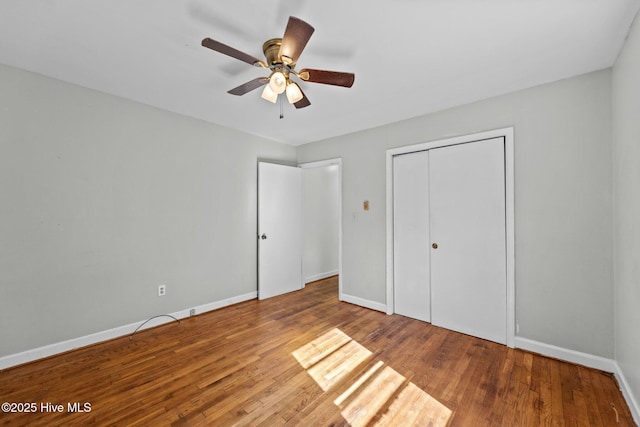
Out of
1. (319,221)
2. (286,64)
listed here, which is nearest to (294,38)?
(286,64)

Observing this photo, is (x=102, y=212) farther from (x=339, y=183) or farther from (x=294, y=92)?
(x=339, y=183)

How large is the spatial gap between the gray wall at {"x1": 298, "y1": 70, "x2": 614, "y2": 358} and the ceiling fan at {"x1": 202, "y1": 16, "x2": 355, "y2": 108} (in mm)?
1821

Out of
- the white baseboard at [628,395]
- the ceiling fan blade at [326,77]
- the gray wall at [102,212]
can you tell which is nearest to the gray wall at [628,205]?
the white baseboard at [628,395]

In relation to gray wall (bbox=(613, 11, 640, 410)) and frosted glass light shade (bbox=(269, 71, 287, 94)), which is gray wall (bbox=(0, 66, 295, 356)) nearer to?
frosted glass light shade (bbox=(269, 71, 287, 94))

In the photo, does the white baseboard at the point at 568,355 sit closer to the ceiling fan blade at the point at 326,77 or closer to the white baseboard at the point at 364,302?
the white baseboard at the point at 364,302

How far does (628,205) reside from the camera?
179cm

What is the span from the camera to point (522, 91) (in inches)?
99.7

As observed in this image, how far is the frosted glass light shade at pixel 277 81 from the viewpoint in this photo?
184cm

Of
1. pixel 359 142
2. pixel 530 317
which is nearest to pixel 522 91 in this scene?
pixel 359 142

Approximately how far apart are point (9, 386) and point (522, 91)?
498 cm

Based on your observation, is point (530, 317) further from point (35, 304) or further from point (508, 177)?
point (35, 304)

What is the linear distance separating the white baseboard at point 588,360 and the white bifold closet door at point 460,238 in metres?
0.21

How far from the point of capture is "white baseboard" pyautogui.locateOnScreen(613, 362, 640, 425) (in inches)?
64.1

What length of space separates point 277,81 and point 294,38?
14.2 inches
